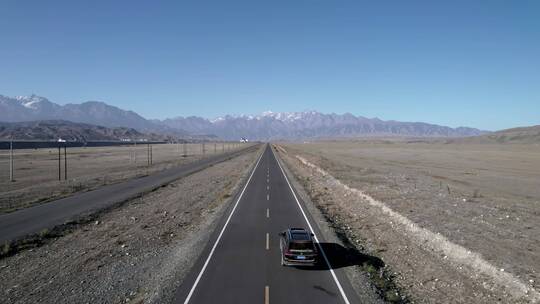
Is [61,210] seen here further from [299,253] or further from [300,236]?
[299,253]

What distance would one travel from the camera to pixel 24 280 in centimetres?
1520

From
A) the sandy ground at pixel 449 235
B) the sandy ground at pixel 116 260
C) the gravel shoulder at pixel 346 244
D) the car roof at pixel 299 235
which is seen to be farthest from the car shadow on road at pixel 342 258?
the sandy ground at pixel 116 260

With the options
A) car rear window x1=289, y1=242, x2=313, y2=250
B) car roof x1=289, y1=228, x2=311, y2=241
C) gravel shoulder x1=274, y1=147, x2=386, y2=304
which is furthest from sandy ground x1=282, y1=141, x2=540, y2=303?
car roof x1=289, y1=228, x2=311, y2=241

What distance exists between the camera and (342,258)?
1753 cm

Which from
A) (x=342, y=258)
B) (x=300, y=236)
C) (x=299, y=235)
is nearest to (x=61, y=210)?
(x=299, y=235)

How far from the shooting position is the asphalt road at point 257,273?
13008 mm

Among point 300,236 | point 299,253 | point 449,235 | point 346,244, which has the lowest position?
point 346,244

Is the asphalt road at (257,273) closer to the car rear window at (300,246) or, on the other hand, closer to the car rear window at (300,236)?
the car rear window at (300,246)

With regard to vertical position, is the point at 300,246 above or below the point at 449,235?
above

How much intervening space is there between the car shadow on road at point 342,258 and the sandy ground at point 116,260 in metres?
5.28

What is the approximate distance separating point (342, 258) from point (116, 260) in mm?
9466

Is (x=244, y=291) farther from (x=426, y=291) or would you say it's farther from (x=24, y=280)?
(x=24, y=280)

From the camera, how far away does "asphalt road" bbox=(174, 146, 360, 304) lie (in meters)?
13.0

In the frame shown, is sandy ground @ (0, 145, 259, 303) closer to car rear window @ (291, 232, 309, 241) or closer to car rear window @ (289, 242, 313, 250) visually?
car rear window @ (289, 242, 313, 250)
